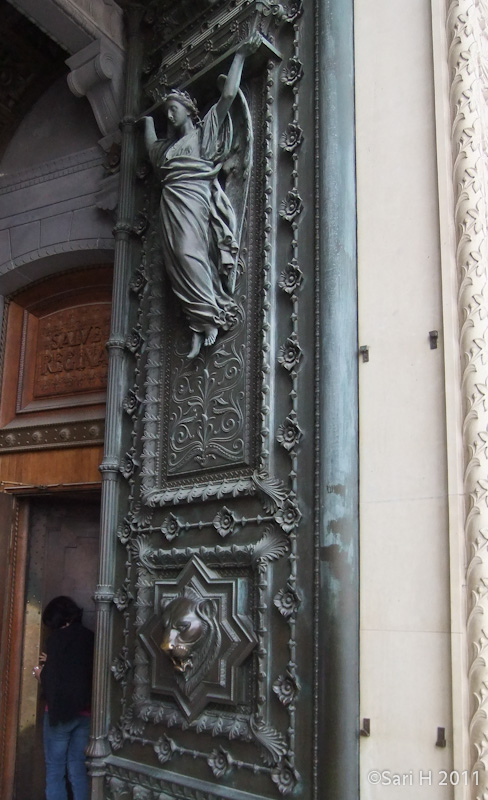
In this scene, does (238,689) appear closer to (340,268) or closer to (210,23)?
(340,268)

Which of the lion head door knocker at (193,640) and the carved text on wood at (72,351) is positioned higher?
the carved text on wood at (72,351)

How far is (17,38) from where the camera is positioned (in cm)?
529

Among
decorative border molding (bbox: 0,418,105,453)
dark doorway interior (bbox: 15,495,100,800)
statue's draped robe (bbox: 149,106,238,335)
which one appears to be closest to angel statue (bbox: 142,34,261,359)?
statue's draped robe (bbox: 149,106,238,335)

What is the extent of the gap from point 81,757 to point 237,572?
2.11m

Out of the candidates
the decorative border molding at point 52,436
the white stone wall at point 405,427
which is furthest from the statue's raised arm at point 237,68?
the decorative border molding at point 52,436

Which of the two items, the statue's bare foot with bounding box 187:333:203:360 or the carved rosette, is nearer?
the carved rosette

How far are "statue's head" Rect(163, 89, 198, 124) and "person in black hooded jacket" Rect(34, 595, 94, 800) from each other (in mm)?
3019

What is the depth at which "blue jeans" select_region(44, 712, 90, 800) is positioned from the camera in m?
4.48

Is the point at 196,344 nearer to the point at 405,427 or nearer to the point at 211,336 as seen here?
the point at 211,336

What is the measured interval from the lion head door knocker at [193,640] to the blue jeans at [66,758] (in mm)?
1565

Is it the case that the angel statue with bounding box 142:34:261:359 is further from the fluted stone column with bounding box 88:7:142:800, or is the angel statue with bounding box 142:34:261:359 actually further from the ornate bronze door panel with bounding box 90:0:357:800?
the fluted stone column with bounding box 88:7:142:800

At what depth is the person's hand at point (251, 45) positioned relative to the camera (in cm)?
358

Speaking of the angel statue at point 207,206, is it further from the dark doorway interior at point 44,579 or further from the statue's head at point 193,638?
the dark doorway interior at point 44,579

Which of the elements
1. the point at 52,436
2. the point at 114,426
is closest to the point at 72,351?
the point at 52,436
